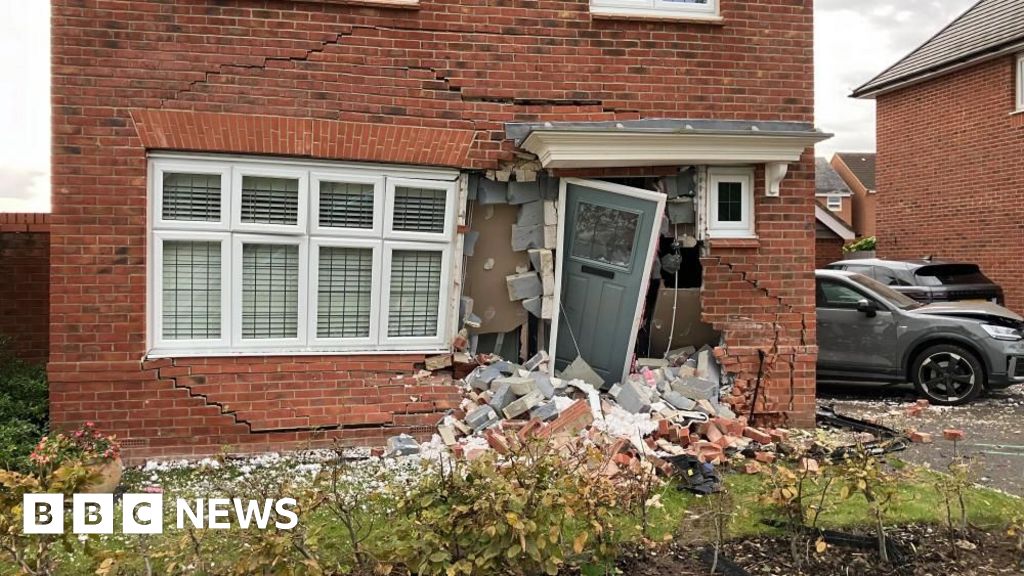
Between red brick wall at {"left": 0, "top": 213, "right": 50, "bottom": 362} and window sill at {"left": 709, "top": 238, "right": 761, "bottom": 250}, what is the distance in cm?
668

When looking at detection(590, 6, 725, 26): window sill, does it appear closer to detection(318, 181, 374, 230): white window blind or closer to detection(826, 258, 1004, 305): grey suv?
detection(318, 181, 374, 230): white window blind

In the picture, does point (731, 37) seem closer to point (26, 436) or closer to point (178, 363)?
point (178, 363)

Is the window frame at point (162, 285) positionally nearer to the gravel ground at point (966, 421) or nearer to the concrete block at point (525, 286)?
the concrete block at point (525, 286)

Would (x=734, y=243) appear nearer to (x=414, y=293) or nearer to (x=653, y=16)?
(x=653, y=16)

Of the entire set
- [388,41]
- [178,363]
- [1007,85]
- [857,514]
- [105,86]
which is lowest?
→ [857,514]

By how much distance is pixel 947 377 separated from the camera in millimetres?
9180

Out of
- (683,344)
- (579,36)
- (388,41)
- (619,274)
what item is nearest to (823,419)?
(683,344)

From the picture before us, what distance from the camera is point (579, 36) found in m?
6.85

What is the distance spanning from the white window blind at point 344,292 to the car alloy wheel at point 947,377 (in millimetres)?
6836

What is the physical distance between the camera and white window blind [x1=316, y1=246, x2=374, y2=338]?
6602 mm

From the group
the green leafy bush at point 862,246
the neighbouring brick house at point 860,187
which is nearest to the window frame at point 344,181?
A: the green leafy bush at point 862,246

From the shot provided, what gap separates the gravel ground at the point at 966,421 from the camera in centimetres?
623

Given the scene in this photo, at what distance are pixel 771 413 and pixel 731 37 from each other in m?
3.54

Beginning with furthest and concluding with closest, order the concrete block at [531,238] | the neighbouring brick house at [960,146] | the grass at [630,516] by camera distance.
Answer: the neighbouring brick house at [960,146] < the concrete block at [531,238] < the grass at [630,516]
